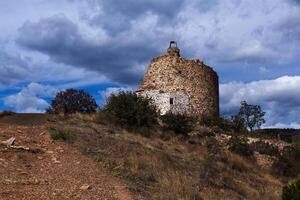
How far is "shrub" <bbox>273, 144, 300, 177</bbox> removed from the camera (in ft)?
91.4

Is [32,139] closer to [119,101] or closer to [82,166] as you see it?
[82,166]

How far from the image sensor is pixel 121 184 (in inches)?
482

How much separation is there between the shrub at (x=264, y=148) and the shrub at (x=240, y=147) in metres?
0.61

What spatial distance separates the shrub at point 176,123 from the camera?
3125 cm

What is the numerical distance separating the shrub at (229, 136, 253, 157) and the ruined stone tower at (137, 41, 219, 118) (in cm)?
549

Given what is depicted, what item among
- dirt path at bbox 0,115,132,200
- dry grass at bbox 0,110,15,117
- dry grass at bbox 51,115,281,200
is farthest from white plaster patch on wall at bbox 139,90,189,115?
dirt path at bbox 0,115,132,200

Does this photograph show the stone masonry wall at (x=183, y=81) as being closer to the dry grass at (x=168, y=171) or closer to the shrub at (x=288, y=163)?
the shrub at (x=288, y=163)

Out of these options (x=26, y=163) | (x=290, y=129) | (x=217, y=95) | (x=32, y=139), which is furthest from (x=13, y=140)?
(x=290, y=129)

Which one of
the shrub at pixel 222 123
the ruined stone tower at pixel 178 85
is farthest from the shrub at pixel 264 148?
the ruined stone tower at pixel 178 85

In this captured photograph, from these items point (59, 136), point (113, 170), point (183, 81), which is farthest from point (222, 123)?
point (113, 170)

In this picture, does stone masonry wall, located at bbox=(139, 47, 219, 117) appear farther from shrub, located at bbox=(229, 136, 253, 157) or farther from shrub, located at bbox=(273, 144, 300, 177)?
shrub, located at bbox=(273, 144, 300, 177)

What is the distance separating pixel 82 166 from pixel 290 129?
161 ft

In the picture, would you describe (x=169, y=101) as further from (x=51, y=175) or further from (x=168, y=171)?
(x=51, y=175)

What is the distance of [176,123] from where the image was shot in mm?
31516
